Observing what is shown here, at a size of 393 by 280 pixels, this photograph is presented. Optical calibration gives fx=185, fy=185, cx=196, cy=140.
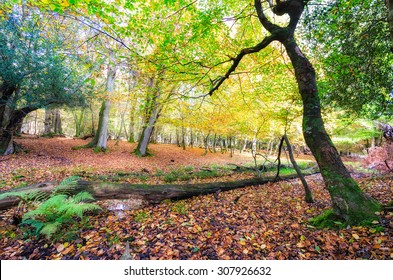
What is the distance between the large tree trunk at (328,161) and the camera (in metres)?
3.36

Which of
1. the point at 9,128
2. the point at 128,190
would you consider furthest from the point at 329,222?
the point at 9,128

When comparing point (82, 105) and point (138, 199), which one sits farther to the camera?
point (82, 105)

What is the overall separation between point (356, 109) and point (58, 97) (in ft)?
48.2

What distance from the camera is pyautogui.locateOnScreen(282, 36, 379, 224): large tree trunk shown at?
3361 millimetres

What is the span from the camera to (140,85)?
777 centimetres

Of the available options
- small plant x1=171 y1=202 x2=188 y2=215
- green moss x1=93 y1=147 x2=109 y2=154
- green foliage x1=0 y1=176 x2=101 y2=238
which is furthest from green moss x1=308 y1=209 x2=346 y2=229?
green moss x1=93 y1=147 x2=109 y2=154

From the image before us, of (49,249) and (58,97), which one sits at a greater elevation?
(58,97)

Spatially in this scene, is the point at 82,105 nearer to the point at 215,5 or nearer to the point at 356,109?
the point at 215,5

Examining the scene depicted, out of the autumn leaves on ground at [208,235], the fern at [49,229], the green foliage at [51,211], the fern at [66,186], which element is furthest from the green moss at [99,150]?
the fern at [49,229]

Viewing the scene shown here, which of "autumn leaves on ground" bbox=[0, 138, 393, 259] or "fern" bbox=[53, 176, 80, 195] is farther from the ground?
"fern" bbox=[53, 176, 80, 195]

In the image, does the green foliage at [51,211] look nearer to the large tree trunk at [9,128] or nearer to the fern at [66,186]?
the fern at [66,186]

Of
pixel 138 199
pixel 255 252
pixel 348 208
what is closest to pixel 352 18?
pixel 348 208

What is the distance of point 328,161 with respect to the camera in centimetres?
365

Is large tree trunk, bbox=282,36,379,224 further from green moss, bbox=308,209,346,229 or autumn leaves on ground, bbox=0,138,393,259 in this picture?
autumn leaves on ground, bbox=0,138,393,259
